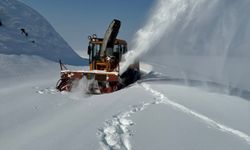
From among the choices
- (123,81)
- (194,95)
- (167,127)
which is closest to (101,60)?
(123,81)

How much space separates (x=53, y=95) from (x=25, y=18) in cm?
3305

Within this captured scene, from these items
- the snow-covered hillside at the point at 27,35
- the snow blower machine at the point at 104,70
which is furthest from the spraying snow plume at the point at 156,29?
the snow-covered hillside at the point at 27,35

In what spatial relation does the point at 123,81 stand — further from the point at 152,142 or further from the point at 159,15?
the point at 152,142

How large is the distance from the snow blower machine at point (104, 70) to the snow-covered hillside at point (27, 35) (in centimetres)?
1365

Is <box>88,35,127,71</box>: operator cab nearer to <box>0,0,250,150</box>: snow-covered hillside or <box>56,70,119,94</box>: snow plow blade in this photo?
<box>56,70,119,94</box>: snow plow blade

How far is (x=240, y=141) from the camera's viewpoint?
526cm

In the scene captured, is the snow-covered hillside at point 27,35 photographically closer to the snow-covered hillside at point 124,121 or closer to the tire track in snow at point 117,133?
the snow-covered hillside at point 124,121

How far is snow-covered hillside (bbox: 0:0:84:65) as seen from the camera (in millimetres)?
29484

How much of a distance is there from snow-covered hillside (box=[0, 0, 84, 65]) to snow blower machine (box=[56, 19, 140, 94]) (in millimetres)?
13653

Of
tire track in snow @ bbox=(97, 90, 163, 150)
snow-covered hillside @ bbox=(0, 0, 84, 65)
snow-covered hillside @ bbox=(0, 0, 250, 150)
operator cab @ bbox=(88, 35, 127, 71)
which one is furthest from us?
snow-covered hillside @ bbox=(0, 0, 84, 65)

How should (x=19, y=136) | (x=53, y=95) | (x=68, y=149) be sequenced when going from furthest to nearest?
(x=53, y=95), (x=19, y=136), (x=68, y=149)

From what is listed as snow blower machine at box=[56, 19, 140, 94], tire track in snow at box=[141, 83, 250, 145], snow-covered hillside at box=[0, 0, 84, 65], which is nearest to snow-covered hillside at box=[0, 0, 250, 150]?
tire track in snow at box=[141, 83, 250, 145]

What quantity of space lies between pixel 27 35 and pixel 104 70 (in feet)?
80.8

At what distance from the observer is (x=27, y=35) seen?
35.6m
